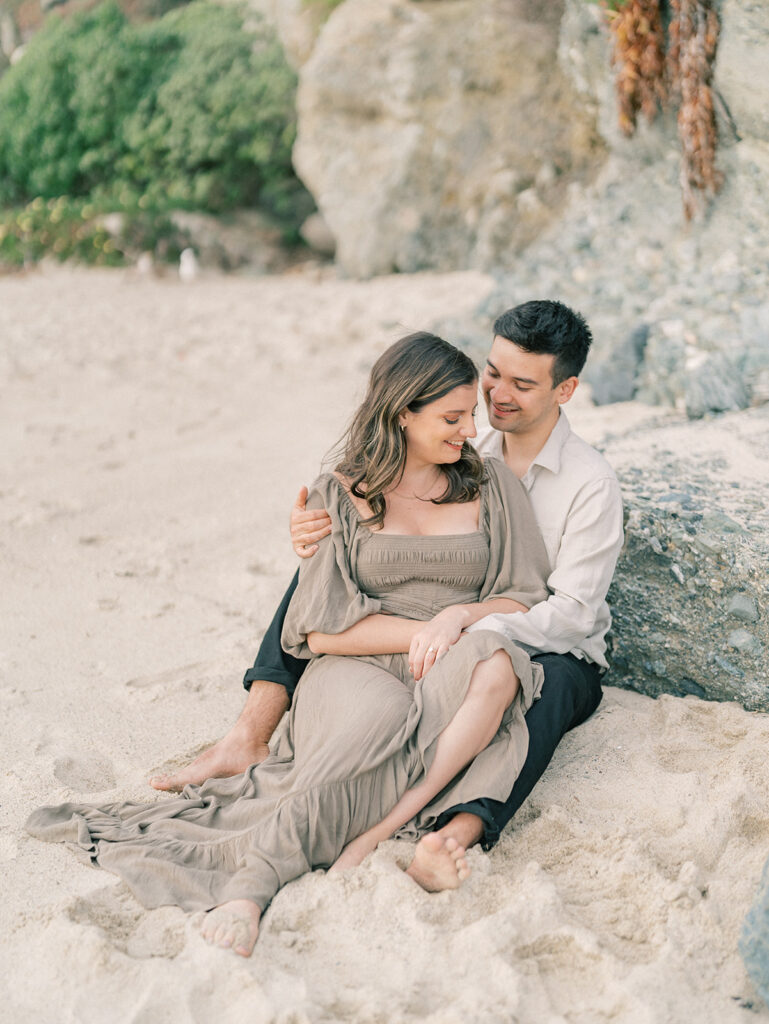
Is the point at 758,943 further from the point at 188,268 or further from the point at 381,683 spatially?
the point at 188,268

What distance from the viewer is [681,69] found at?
6.59 m

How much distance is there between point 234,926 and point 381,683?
783 mm

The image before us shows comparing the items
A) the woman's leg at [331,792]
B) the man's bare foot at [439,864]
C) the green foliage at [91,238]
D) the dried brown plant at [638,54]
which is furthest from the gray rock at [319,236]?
the man's bare foot at [439,864]

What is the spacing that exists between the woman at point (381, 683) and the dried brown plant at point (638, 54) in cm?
495

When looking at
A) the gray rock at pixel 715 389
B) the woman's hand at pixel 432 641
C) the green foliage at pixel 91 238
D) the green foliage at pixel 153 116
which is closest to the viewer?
the woman's hand at pixel 432 641

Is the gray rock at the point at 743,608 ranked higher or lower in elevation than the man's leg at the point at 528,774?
higher

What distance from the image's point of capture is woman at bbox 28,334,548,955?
263cm

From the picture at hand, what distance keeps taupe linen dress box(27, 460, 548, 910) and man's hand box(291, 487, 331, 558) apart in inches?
1.5

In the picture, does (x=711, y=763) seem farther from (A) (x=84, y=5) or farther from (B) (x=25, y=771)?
(A) (x=84, y=5)

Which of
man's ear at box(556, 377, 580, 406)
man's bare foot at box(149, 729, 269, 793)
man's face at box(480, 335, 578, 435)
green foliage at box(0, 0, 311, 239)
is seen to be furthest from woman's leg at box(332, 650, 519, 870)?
green foliage at box(0, 0, 311, 239)

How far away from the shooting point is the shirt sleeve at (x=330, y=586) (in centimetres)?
298

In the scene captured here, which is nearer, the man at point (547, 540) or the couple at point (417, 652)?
the couple at point (417, 652)

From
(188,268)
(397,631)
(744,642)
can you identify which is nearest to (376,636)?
(397,631)

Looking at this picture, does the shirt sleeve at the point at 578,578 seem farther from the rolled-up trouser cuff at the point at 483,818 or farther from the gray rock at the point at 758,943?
the gray rock at the point at 758,943
